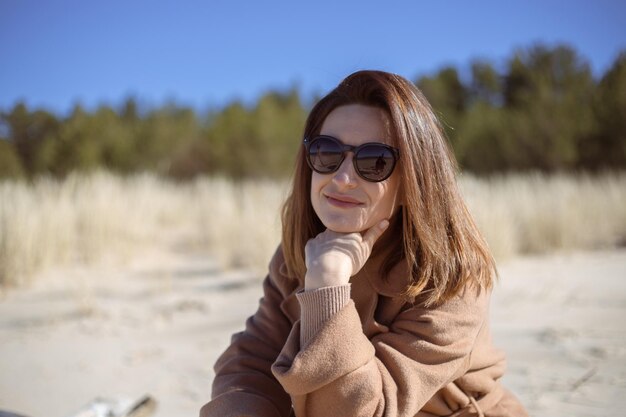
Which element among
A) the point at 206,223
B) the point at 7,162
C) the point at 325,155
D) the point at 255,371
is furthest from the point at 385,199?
the point at 7,162

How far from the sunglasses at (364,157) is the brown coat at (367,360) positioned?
292 mm

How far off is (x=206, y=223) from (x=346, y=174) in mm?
7848

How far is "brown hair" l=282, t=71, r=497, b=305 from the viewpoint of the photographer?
54.4 inches

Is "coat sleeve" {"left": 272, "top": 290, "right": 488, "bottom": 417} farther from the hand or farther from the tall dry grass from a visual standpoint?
the tall dry grass

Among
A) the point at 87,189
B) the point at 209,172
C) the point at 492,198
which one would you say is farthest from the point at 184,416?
the point at 209,172

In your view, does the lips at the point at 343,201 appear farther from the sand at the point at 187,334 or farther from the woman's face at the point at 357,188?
the sand at the point at 187,334

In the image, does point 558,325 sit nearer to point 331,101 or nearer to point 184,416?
point 184,416

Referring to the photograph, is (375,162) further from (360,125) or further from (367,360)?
(367,360)

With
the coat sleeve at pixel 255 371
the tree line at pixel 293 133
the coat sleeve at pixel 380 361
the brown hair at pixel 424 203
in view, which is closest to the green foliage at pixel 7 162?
the tree line at pixel 293 133

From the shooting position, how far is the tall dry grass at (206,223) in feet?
19.4

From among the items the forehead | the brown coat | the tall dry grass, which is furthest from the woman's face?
the tall dry grass

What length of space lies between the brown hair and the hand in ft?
0.35

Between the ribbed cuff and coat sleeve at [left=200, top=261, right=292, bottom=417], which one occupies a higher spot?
the ribbed cuff

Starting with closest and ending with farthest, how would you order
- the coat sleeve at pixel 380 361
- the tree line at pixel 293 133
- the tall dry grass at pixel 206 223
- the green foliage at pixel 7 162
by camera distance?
1. the coat sleeve at pixel 380 361
2. the tall dry grass at pixel 206 223
3. the green foliage at pixel 7 162
4. the tree line at pixel 293 133
